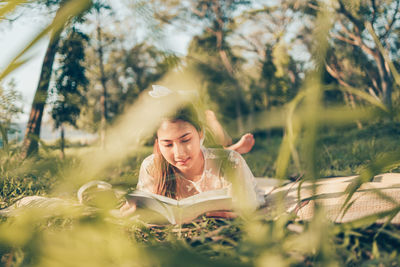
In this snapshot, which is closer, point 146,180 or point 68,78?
point 68,78

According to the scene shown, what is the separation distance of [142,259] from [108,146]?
0.17 ft

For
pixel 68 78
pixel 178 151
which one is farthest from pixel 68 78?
pixel 178 151

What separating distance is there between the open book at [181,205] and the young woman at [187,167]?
0.05 m

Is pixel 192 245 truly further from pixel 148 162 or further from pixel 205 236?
pixel 148 162

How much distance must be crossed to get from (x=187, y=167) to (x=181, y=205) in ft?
0.26

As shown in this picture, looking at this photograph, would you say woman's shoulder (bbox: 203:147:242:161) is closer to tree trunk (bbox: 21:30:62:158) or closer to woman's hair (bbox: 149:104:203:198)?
woman's hair (bbox: 149:104:203:198)

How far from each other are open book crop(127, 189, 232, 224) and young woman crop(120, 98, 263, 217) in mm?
53

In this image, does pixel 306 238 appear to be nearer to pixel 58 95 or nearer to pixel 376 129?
pixel 58 95

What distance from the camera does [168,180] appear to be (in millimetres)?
454

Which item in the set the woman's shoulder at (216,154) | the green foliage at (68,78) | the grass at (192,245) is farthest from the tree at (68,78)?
the woman's shoulder at (216,154)

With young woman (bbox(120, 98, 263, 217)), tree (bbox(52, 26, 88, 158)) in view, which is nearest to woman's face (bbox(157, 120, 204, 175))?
young woman (bbox(120, 98, 263, 217))

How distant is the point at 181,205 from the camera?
320 mm

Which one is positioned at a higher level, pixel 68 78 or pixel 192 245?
pixel 68 78

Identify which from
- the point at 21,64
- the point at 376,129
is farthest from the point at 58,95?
the point at 376,129
